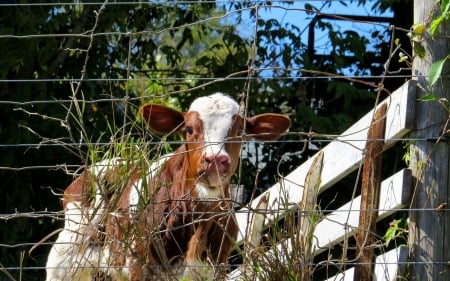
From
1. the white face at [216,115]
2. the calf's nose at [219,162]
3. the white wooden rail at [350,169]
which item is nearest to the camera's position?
the white wooden rail at [350,169]

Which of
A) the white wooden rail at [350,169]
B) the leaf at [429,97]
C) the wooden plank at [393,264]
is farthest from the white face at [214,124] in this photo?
the leaf at [429,97]

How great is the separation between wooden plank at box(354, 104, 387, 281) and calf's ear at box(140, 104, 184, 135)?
1.53 meters

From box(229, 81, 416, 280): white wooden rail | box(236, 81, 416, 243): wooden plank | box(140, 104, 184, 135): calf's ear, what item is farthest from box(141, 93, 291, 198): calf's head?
box(229, 81, 416, 280): white wooden rail

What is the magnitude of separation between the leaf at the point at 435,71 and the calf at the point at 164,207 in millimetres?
793

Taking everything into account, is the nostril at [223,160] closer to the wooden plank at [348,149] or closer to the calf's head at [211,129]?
the calf's head at [211,129]

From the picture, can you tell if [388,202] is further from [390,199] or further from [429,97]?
[429,97]

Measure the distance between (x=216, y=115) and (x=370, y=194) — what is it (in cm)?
140

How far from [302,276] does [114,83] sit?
4.18 meters

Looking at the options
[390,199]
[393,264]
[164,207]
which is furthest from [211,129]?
[393,264]

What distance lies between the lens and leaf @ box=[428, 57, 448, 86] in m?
4.21

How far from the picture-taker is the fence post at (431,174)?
438 cm

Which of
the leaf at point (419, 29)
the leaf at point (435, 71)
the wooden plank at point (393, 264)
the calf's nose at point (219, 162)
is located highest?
the leaf at point (419, 29)

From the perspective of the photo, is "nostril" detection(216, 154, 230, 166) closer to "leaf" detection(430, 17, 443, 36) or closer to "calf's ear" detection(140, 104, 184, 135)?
"calf's ear" detection(140, 104, 184, 135)

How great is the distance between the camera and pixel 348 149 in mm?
5215
